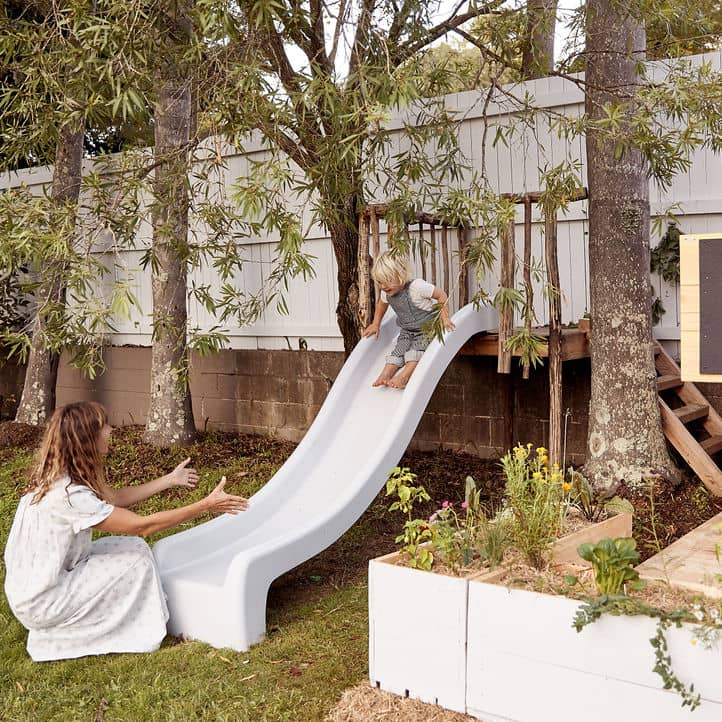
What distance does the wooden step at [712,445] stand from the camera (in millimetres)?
6047

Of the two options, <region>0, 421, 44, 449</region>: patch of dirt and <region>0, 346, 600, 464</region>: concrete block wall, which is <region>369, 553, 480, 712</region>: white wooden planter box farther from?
<region>0, 421, 44, 449</region>: patch of dirt

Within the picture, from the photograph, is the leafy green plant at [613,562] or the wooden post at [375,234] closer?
the leafy green plant at [613,562]

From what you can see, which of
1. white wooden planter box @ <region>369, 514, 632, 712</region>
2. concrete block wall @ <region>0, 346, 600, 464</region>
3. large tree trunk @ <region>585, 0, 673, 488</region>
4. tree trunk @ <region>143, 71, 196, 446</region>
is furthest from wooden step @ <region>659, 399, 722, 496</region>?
tree trunk @ <region>143, 71, 196, 446</region>

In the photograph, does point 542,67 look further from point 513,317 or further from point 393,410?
point 393,410

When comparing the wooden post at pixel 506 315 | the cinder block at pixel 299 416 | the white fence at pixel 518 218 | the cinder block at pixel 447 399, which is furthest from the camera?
the cinder block at pixel 299 416

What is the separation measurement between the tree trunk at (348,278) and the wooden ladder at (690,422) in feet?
7.36

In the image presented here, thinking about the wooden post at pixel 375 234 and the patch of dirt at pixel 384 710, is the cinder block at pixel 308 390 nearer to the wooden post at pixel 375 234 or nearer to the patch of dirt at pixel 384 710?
the wooden post at pixel 375 234

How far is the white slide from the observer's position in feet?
14.0

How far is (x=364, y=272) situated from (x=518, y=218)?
1586mm

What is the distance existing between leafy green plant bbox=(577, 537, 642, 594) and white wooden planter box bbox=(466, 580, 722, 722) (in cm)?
15

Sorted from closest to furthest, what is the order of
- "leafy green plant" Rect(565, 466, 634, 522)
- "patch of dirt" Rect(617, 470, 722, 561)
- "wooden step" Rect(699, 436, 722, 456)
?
"leafy green plant" Rect(565, 466, 634, 522) < "patch of dirt" Rect(617, 470, 722, 561) < "wooden step" Rect(699, 436, 722, 456)

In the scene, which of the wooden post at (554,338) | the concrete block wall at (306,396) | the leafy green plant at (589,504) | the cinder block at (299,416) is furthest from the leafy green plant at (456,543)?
the cinder block at (299,416)

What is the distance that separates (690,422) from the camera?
655cm

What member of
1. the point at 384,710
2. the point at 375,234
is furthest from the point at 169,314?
the point at 384,710
